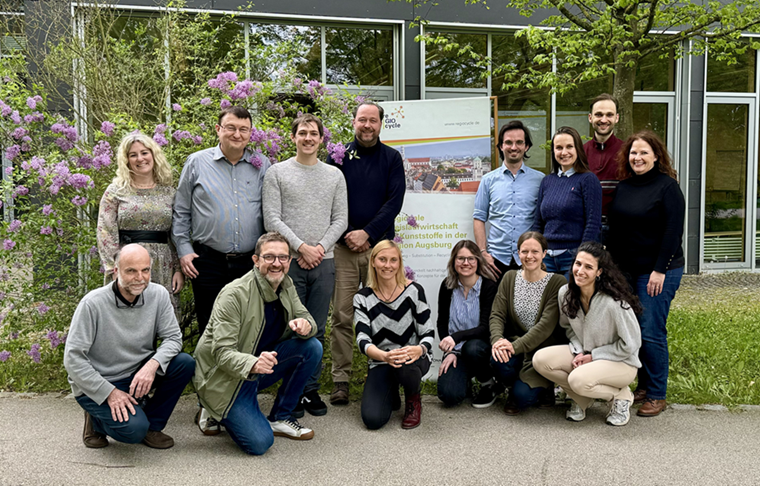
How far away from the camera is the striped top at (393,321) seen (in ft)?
13.8

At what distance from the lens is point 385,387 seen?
4.08 metres

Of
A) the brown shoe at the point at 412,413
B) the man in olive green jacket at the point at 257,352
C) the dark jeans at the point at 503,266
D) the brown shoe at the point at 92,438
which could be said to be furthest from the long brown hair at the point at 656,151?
the brown shoe at the point at 92,438

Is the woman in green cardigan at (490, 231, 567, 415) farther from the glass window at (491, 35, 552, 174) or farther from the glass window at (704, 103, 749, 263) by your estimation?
the glass window at (704, 103, 749, 263)

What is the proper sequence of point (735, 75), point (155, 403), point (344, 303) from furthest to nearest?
point (735, 75) < point (344, 303) < point (155, 403)

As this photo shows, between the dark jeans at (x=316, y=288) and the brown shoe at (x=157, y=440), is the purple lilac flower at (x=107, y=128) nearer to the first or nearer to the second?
the dark jeans at (x=316, y=288)

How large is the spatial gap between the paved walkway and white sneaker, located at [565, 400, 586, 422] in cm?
4

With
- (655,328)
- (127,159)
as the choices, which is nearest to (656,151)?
(655,328)

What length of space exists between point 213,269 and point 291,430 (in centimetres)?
117

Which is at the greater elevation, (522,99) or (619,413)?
(522,99)

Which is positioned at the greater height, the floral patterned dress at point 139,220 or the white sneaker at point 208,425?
the floral patterned dress at point 139,220

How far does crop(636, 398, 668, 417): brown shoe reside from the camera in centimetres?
414

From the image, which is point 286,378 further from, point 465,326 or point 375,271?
point 465,326

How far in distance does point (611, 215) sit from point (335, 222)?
1901 millimetres

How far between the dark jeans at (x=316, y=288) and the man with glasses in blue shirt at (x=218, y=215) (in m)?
0.34
